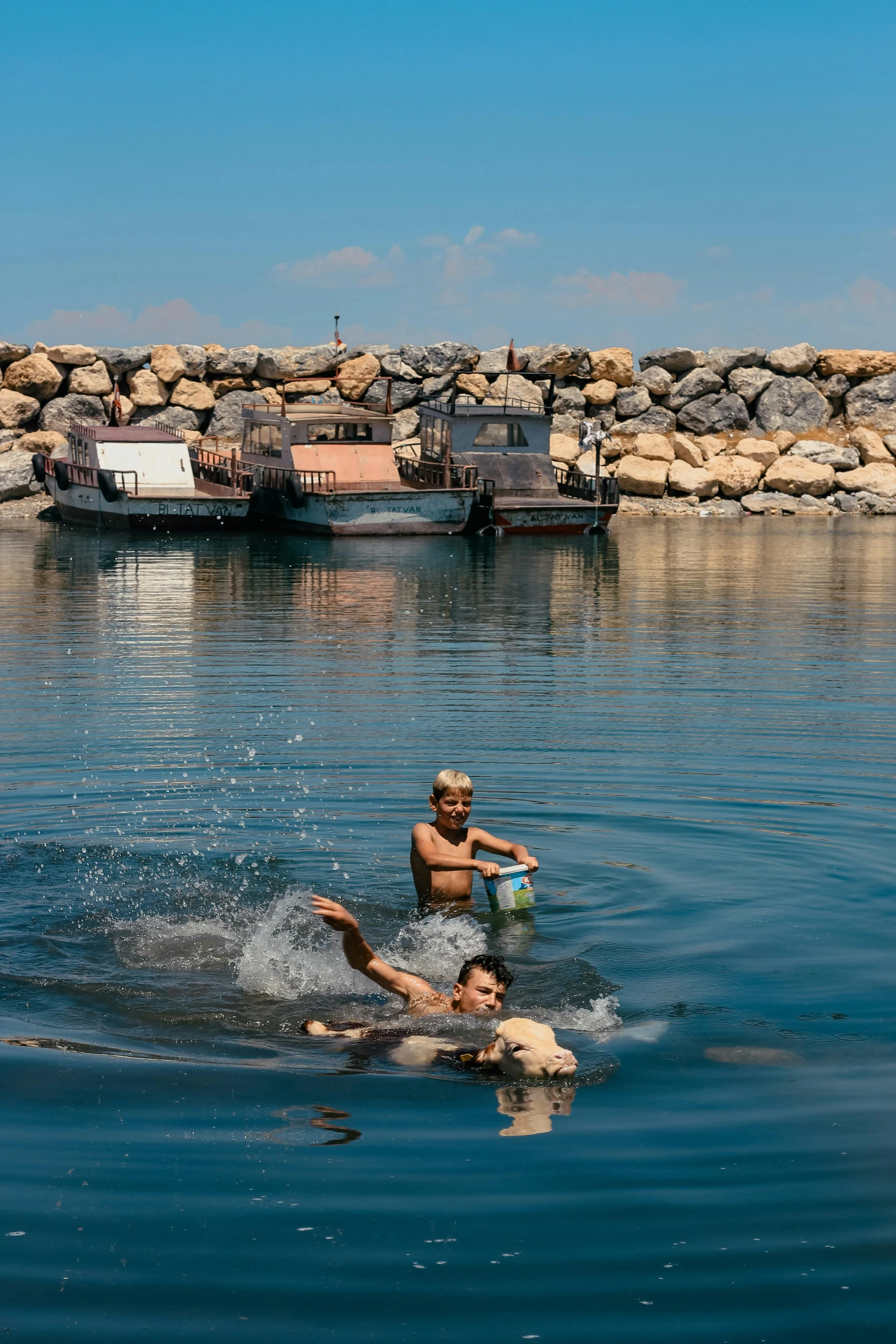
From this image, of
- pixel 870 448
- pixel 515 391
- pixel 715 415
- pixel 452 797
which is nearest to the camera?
pixel 452 797

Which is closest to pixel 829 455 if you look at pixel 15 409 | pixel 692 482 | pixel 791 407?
pixel 791 407

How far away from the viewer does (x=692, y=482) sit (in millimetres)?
56844

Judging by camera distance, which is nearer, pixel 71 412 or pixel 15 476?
pixel 15 476

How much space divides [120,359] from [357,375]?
9.50 meters

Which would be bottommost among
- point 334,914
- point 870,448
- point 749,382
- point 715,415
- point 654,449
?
point 334,914

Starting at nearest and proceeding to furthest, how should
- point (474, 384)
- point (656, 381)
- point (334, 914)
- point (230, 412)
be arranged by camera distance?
point (334, 914) < point (230, 412) < point (474, 384) < point (656, 381)

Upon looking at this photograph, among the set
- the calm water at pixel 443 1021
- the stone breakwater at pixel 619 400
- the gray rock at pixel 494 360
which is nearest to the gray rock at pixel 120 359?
the stone breakwater at pixel 619 400

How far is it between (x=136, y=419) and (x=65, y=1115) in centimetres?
5516

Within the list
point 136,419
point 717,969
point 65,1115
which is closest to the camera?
→ point 65,1115

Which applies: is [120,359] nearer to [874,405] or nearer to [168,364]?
[168,364]

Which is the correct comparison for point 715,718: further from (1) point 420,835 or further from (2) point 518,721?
(1) point 420,835

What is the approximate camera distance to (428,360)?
6059 cm

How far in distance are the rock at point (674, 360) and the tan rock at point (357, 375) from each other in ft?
38.9

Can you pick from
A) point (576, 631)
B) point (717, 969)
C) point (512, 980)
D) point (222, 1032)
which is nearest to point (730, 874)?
point (717, 969)
